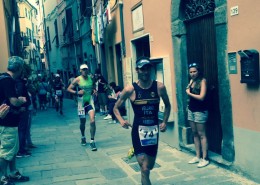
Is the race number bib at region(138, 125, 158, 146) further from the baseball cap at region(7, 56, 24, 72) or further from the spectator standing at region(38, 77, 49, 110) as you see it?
the spectator standing at region(38, 77, 49, 110)

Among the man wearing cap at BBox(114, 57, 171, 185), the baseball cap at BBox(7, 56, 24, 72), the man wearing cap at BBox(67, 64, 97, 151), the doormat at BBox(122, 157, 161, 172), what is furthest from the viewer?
the man wearing cap at BBox(67, 64, 97, 151)

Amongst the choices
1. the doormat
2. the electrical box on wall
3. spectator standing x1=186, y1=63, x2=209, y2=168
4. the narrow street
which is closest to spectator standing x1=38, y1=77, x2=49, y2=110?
the narrow street

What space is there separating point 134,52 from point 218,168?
4.83 meters

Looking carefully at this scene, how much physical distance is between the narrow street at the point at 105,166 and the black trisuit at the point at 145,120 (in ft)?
3.53

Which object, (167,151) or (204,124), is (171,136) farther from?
(204,124)

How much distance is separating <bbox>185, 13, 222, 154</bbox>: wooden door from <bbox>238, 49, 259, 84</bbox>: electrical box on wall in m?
1.06

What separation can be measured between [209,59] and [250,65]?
54.3 inches

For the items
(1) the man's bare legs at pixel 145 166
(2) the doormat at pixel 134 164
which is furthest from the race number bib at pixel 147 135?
(2) the doormat at pixel 134 164

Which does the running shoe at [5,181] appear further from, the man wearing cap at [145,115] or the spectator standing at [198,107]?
the spectator standing at [198,107]

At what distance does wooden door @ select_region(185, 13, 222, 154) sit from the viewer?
5594mm

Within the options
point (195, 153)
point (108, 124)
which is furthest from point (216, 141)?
point (108, 124)

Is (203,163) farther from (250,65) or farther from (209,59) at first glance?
(250,65)

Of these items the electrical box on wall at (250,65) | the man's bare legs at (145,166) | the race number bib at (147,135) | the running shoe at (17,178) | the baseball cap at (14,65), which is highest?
the baseball cap at (14,65)

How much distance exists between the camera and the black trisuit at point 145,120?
415 centimetres
